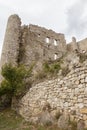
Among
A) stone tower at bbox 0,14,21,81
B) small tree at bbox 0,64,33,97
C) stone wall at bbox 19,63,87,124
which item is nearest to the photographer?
stone wall at bbox 19,63,87,124

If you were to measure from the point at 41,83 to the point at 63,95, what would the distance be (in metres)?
2.11

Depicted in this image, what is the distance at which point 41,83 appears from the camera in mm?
10172

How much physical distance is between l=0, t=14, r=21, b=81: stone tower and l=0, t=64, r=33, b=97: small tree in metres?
5.60

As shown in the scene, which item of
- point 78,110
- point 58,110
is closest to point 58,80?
point 58,110

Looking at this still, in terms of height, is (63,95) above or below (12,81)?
below

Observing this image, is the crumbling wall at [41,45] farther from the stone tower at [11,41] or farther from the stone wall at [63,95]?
the stone wall at [63,95]

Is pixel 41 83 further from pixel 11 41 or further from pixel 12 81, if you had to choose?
pixel 11 41

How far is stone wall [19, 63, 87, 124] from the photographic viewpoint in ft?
24.0

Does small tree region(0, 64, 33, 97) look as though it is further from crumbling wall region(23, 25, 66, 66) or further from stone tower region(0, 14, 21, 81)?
crumbling wall region(23, 25, 66, 66)

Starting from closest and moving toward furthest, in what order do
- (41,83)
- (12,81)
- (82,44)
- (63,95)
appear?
(63,95)
(41,83)
(12,81)
(82,44)

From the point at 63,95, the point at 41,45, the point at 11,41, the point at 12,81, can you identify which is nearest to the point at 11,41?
the point at 11,41

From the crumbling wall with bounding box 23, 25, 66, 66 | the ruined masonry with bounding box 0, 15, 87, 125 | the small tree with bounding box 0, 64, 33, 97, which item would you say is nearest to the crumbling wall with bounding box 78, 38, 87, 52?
the crumbling wall with bounding box 23, 25, 66, 66

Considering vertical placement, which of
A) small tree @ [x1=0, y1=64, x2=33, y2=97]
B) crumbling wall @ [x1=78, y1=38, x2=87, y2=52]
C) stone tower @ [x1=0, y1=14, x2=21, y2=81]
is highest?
crumbling wall @ [x1=78, y1=38, x2=87, y2=52]

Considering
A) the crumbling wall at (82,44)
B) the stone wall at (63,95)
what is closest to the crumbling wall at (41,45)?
the crumbling wall at (82,44)
